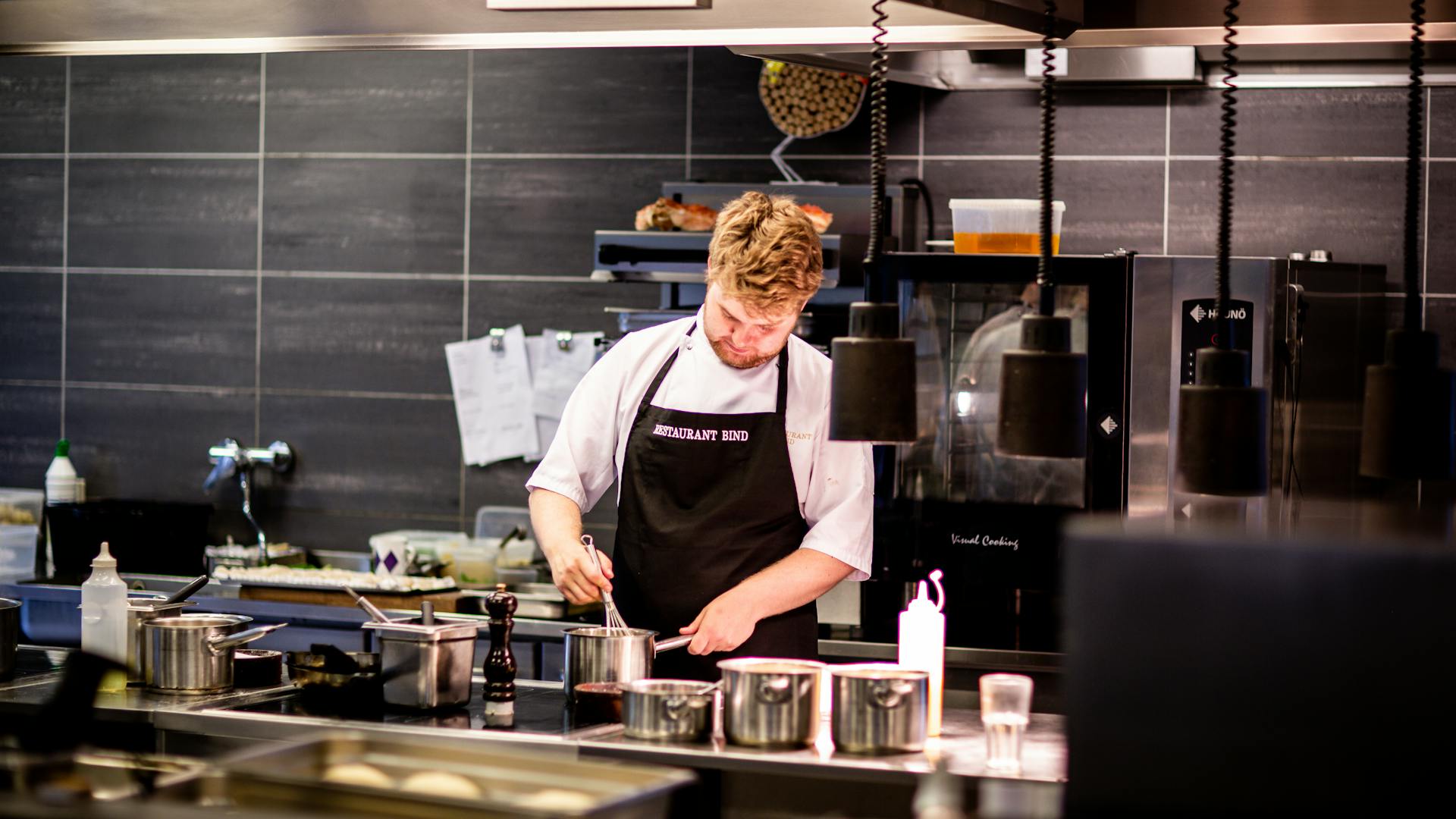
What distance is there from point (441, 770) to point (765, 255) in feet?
4.44

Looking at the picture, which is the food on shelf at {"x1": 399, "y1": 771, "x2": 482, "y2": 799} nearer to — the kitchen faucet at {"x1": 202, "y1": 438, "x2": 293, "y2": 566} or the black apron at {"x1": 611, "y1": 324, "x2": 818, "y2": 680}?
the black apron at {"x1": 611, "y1": 324, "x2": 818, "y2": 680}

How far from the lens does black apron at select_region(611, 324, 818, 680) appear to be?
10.7 ft

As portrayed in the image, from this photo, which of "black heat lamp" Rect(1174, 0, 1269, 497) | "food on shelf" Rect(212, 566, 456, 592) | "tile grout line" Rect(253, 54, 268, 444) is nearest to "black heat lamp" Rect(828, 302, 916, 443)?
"black heat lamp" Rect(1174, 0, 1269, 497)

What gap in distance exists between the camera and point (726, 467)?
3.31 metres

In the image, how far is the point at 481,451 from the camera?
5277 millimetres

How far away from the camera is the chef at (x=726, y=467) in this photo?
3098mm

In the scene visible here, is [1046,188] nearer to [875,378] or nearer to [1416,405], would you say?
[875,378]

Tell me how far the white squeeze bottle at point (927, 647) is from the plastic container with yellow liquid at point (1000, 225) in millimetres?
1694

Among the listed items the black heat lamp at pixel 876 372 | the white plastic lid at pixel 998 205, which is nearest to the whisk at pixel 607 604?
the black heat lamp at pixel 876 372

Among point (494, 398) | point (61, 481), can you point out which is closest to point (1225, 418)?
point (494, 398)

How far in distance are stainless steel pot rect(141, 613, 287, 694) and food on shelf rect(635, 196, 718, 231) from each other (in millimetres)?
A: 1992

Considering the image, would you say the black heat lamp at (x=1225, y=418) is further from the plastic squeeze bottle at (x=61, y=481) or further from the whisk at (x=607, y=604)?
the plastic squeeze bottle at (x=61, y=481)

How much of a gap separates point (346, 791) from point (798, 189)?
321 cm

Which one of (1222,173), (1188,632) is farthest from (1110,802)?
(1222,173)
